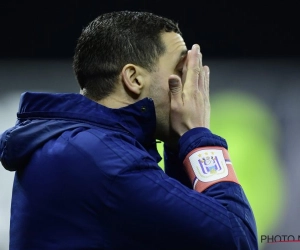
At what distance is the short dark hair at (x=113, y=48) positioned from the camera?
45.4 inches

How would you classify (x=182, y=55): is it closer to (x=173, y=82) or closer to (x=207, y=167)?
(x=173, y=82)

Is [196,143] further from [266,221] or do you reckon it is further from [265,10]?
[265,10]

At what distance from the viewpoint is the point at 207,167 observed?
3.42 feet

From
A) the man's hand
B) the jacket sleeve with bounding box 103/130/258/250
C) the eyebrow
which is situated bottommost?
the jacket sleeve with bounding box 103/130/258/250

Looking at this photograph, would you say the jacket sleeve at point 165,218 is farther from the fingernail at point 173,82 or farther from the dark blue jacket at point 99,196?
the fingernail at point 173,82

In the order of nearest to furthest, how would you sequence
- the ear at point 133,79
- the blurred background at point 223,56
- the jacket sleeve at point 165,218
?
the jacket sleeve at point 165,218
the ear at point 133,79
the blurred background at point 223,56

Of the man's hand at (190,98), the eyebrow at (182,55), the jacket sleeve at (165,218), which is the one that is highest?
the eyebrow at (182,55)

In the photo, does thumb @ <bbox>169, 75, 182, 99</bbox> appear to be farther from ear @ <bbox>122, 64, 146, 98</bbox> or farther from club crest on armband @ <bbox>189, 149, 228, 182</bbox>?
club crest on armband @ <bbox>189, 149, 228, 182</bbox>

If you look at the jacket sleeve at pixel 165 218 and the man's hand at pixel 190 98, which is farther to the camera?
the man's hand at pixel 190 98

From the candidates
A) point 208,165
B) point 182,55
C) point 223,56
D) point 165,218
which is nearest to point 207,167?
point 208,165

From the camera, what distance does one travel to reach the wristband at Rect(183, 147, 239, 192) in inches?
40.5

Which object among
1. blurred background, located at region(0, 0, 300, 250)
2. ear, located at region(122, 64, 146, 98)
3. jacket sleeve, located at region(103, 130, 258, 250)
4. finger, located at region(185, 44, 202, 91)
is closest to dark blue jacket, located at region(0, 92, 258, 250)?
jacket sleeve, located at region(103, 130, 258, 250)

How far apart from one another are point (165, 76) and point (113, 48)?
0.12m

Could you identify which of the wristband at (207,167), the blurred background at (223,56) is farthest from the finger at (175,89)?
the blurred background at (223,56)
